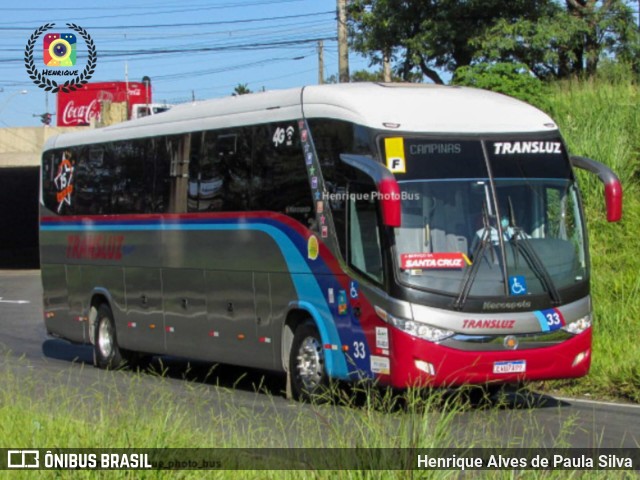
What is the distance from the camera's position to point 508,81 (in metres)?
24.4

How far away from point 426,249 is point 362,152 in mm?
1298

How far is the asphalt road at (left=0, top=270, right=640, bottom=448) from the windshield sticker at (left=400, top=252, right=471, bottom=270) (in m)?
1.47

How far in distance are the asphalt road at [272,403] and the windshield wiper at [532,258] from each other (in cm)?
113

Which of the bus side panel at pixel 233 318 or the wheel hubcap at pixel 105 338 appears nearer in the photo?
the bus side panel at pixel 233 318

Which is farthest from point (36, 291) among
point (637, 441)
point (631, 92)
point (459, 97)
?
point (637, 441)

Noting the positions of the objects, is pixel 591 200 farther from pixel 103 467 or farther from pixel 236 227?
pixel 103 467

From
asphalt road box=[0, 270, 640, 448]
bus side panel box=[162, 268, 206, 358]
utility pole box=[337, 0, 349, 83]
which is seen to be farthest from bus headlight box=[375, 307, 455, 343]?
utility pole box=[337, 0, 349, 83]

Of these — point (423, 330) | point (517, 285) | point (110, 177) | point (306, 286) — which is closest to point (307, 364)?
point (306, 286)

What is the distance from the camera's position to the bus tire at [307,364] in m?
13.2

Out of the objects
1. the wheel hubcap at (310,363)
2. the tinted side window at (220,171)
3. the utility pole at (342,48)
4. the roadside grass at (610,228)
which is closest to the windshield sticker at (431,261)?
the wheel hubcap at (310,363)

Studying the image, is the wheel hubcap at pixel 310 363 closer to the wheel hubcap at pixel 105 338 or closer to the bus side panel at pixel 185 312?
the bus side panel at pixel 185 312

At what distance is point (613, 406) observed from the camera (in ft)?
42.3

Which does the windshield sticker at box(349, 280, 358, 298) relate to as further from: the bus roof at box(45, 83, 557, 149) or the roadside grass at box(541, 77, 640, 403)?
the roadside grass at box(541, 77, 640, 403)

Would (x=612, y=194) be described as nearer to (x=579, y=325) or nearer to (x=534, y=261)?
(x=534, y=261)
